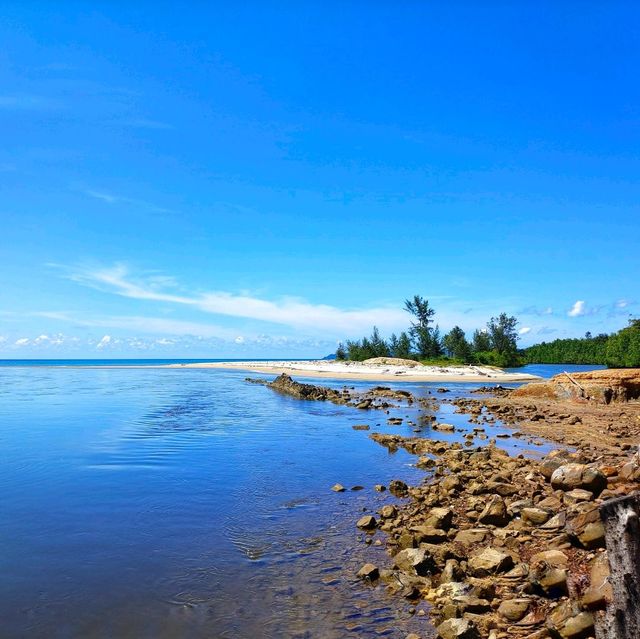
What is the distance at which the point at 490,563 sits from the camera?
6887 mm

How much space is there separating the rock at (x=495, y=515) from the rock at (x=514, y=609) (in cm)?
274

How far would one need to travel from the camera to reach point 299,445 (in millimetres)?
18812

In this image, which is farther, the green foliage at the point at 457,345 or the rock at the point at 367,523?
the green foliage at the point at 457,345

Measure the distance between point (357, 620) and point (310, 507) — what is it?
478cm

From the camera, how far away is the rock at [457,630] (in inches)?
219

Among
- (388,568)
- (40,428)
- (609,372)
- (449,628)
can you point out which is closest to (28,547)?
(388,568)

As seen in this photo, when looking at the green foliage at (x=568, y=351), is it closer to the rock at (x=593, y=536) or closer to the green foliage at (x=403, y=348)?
the green foliage at (x=403, y=348)

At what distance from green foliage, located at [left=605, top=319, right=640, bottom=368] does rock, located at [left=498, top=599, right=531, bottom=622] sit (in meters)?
107

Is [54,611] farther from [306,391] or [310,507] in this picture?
[306,391]

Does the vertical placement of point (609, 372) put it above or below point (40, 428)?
above

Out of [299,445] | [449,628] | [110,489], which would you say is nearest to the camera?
[449,628]

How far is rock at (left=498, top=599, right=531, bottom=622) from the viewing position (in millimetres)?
5832

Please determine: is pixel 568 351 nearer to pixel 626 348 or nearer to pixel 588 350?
pixel 588 350

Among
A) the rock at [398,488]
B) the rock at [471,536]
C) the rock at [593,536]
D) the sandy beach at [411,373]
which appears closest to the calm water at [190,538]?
the rock at [398,488]
